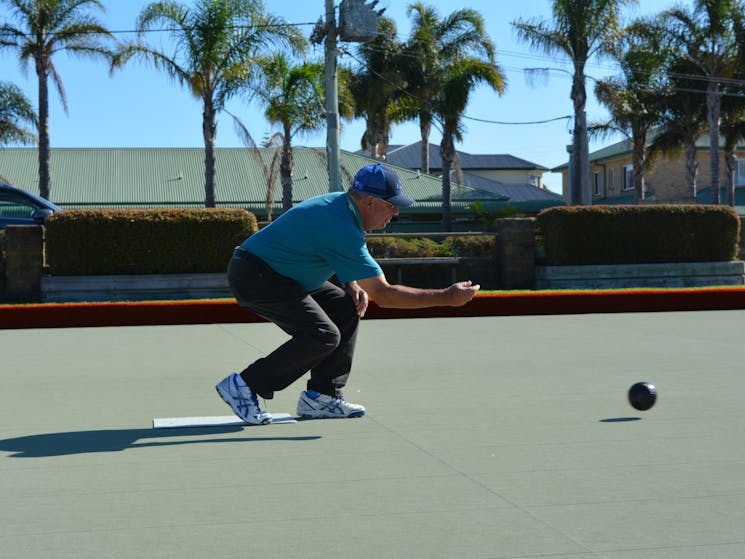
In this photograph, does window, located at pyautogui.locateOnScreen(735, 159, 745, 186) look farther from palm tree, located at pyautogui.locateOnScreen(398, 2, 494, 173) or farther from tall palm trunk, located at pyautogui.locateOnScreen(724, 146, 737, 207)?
palm tree, located at pyautogui.locateOnScreen(398, 2, 494, 173)

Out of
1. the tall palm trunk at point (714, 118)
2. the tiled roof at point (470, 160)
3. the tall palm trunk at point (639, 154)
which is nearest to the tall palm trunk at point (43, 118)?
the tall palm trunk at point (714, 118)

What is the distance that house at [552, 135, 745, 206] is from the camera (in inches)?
2057

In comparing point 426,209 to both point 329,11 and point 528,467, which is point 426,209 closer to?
point 329,11

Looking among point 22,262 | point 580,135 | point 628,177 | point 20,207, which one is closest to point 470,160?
point 628,177

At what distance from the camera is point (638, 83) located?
39844 millimetres

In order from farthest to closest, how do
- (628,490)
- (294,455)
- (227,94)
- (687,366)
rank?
(227,94)
(687,366)
(294,455)
(628,490)

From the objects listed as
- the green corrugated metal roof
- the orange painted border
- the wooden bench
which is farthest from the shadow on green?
the green corrugated metal roof

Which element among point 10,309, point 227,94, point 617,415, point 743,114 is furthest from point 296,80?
point 617,415

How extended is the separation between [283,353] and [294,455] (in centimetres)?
91

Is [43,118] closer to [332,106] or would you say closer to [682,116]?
[332,106]

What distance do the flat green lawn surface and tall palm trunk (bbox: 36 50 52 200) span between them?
76.3 feet

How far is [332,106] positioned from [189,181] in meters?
19.1

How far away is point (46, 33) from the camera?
30.4 m

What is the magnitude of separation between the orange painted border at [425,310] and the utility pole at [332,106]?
19.4 ft
